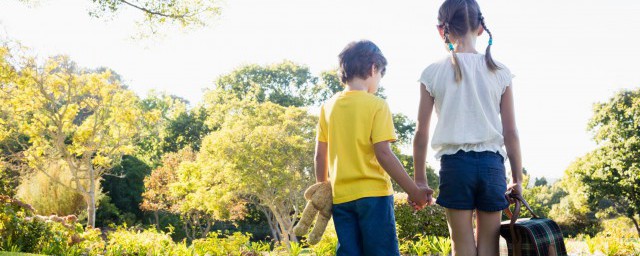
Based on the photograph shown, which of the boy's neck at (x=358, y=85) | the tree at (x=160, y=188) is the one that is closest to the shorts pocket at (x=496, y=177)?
the boy's neck at (x=358, y=85)

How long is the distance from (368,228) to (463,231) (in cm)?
43

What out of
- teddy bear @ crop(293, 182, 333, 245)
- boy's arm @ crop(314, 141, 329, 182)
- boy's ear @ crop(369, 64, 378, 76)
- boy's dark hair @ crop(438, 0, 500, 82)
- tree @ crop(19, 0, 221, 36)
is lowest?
teddy bear @ crop(293, 182, 333, 245)

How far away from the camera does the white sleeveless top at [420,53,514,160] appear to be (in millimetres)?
2188

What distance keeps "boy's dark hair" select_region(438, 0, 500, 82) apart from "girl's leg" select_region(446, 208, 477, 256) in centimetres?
62

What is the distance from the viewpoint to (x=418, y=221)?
722 centimetres

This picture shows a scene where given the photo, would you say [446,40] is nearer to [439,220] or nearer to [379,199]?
[379,199]

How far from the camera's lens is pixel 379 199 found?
7.92 ft

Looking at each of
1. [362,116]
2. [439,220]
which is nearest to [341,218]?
[362,116]

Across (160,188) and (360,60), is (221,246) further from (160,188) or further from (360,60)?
(160,188)

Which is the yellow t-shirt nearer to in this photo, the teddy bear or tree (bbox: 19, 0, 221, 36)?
the teddy bear

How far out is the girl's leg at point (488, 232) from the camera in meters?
2.16

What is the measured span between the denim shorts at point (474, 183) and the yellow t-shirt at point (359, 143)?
1.17 feet

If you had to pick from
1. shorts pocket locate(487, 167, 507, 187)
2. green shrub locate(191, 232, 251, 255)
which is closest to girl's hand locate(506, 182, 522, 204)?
shorts pocket locate(487, 167, 507, 187)

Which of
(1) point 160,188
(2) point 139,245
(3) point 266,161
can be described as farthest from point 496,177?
(1) point 160,188
